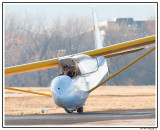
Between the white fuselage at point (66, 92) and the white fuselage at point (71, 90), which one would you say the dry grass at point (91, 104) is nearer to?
the white fuselage at point (71, 90)

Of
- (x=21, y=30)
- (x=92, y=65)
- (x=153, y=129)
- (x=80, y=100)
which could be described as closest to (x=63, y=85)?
(x=80, y=100)

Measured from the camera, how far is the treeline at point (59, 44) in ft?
185

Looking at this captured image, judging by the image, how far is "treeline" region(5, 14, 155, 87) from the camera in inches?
2222

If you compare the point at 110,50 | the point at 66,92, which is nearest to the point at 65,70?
the point at 66,92

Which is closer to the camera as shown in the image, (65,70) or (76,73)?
(76,73)

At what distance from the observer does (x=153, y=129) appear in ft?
43.2

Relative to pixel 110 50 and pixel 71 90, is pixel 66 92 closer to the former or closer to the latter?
pixel 71 90

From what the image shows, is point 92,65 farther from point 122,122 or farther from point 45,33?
point 45,33

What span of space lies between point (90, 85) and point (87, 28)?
38182 millimetres

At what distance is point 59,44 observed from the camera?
5916cm

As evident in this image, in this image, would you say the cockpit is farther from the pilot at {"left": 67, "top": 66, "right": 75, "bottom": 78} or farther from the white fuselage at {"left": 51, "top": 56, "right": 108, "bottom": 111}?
the white fuselage at {"left": 51, "top": 56, "right": 108, "bottom": 111}

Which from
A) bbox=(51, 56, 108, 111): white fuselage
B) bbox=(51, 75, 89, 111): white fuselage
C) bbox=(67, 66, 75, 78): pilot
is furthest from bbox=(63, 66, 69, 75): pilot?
bbox=(51, 75, 89, 111): white fuselage

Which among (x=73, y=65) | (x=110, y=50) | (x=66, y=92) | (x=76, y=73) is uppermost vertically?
(x=110, y=50)

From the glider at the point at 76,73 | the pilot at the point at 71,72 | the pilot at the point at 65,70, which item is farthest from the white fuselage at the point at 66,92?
the pilot at the point at 65,70
